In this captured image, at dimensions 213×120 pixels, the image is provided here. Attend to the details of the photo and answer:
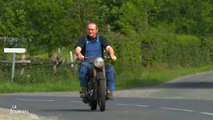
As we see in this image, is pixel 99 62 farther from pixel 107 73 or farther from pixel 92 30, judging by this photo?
pixel 92 30

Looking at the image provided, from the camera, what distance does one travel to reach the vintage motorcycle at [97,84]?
14.6 metres

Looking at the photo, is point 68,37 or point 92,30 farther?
point 68,37

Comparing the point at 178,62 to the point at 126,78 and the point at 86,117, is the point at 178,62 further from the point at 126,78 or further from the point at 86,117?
the point at 86,117

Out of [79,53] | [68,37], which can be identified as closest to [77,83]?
[68,37]

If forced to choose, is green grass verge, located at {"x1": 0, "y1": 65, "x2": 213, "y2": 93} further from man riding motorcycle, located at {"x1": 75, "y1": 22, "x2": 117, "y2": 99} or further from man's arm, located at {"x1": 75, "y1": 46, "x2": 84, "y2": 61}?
man's arm, located at {"x1": 75, "y1": 46, "x2": 84, "y2": 61}

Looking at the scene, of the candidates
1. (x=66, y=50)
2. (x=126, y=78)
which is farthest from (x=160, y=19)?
(x=126, y=78)

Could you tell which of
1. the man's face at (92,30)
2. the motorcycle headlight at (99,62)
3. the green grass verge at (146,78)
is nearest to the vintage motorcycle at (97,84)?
the motorcycle headlight at (99,62)

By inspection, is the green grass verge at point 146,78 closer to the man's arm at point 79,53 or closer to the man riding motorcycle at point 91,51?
the man riding motorcycle at point 91,51

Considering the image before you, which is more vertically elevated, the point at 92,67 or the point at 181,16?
the point at 181,16

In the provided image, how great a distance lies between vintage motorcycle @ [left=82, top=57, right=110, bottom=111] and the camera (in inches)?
577

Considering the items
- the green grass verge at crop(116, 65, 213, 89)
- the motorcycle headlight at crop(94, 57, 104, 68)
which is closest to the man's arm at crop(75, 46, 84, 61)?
the motorcycle headlight at crop(94, 57, 104, 68)

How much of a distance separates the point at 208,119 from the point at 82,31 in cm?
2611

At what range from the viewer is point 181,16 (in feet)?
209

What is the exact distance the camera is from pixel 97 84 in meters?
14.8
